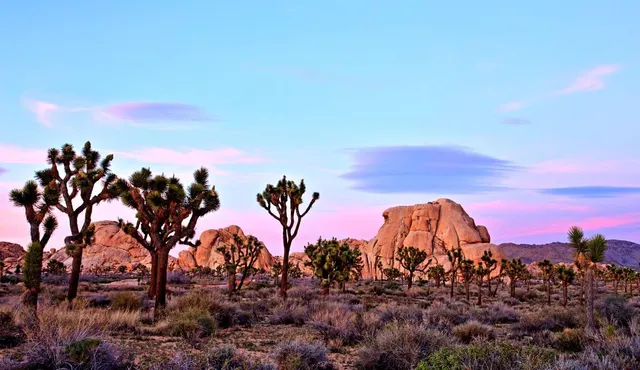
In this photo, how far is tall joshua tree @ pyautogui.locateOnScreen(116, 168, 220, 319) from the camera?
22359 mm

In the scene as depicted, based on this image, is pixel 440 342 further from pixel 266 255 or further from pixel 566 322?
pixel 266 255

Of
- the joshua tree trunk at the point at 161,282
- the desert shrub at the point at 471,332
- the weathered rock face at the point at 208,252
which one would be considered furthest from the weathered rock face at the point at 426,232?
the desert shrub at the point at 471,332

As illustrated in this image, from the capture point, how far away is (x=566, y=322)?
1923 cm

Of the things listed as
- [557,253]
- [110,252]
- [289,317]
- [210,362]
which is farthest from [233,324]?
[557,253]

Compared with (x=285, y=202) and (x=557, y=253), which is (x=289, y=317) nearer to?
(x=285, y=202)

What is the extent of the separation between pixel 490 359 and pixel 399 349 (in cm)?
305

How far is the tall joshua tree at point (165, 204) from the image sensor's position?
2236 centimetres

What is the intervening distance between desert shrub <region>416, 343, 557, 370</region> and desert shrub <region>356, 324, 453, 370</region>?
2.29 meters

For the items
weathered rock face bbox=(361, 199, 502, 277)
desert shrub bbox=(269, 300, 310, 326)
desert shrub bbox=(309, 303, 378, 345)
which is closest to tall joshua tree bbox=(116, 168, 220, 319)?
desert shrub bbox=(269, 300, 310, 326)

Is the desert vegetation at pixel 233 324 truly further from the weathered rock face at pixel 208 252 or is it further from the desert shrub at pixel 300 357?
the weathered rock face at pixel 208 252

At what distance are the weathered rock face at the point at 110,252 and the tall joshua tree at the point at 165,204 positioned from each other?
119m

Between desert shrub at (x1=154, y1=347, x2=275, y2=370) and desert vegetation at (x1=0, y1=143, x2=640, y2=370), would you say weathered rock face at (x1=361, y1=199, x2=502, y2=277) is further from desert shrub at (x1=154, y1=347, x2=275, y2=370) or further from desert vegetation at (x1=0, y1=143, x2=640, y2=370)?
desert shrub at (x1=154, y1=347, x2=275, y2=370)

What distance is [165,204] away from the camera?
22.6 meters

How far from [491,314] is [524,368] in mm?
16920
